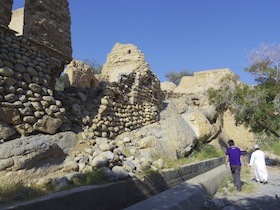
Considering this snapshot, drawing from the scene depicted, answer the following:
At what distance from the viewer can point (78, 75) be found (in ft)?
56.0

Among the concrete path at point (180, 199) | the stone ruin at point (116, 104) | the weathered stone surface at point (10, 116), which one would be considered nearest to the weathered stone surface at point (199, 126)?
the stone ruin at point (116, 104)

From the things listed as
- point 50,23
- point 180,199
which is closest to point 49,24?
point 50,23

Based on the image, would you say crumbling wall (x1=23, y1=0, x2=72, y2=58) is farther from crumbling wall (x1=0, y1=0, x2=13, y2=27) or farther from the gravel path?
the gravel path

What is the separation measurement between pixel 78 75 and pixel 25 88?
35.0 feet

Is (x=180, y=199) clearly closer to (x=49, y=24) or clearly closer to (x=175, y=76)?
(x=49, y=24)

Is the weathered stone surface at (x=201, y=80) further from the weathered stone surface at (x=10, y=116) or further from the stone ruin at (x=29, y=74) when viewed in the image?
the weathered stone surface at (x=10, y=116)

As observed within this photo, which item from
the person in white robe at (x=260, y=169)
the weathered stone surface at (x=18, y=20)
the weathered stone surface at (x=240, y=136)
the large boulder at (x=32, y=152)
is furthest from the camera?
the weathered stone surface at (x=240, y=136)

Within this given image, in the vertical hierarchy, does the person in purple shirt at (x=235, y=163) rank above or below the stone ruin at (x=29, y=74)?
below

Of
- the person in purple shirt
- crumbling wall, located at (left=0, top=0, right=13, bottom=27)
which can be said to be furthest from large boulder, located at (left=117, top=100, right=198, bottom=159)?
crumbling wall, located at (left=0, top=0, right=13, bottom=27)

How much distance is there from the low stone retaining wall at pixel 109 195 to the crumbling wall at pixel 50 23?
4338 millimetres

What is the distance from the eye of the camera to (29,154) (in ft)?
17.7

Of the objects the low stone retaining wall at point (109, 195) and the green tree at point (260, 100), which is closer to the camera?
the low stone retaining wall at point (109, 195)

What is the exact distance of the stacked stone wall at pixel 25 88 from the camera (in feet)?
19.9

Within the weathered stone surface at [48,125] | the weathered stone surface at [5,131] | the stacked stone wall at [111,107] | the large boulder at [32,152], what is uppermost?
the stacked stone wall at [111,107]
